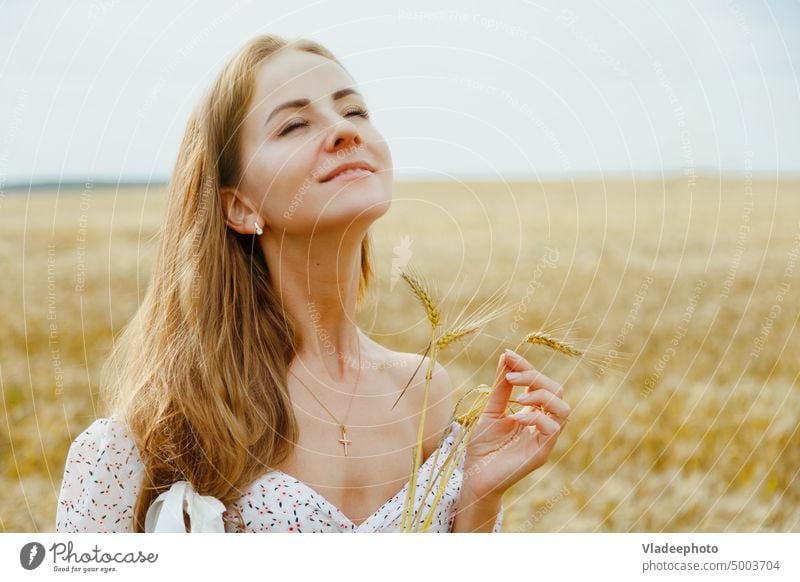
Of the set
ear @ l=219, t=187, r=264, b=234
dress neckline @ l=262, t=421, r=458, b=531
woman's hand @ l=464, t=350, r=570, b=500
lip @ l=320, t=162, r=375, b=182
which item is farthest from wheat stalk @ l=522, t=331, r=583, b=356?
ear @ l=219, t=187, r=264, b=234

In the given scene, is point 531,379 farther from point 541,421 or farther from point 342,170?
point 342,170

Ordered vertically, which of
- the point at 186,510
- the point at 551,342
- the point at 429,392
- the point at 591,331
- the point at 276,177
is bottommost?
the point at 591,331

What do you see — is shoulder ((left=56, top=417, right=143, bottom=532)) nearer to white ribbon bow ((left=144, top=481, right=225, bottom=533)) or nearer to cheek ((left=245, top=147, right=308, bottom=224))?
white ribbon bow ((left=144, top=481, right=225, bottom=533))

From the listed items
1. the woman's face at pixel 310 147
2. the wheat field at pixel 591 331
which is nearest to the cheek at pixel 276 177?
the woman's face at pixel 310 147

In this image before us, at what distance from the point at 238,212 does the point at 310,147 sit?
0.17 m

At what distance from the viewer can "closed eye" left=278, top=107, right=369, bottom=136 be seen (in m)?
1.37

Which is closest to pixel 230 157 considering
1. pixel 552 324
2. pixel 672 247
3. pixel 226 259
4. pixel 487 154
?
pixel 226 259

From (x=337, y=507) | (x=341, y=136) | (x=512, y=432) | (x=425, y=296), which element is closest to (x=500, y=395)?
(x=512, y=432)

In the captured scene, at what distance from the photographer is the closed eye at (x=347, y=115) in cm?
137

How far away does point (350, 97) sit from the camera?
1406mm

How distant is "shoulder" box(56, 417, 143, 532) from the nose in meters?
0.51

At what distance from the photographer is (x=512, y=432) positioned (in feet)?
4.53

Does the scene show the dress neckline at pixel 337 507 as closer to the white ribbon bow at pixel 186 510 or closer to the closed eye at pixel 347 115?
the white ribbon bow at pixel 186 510
